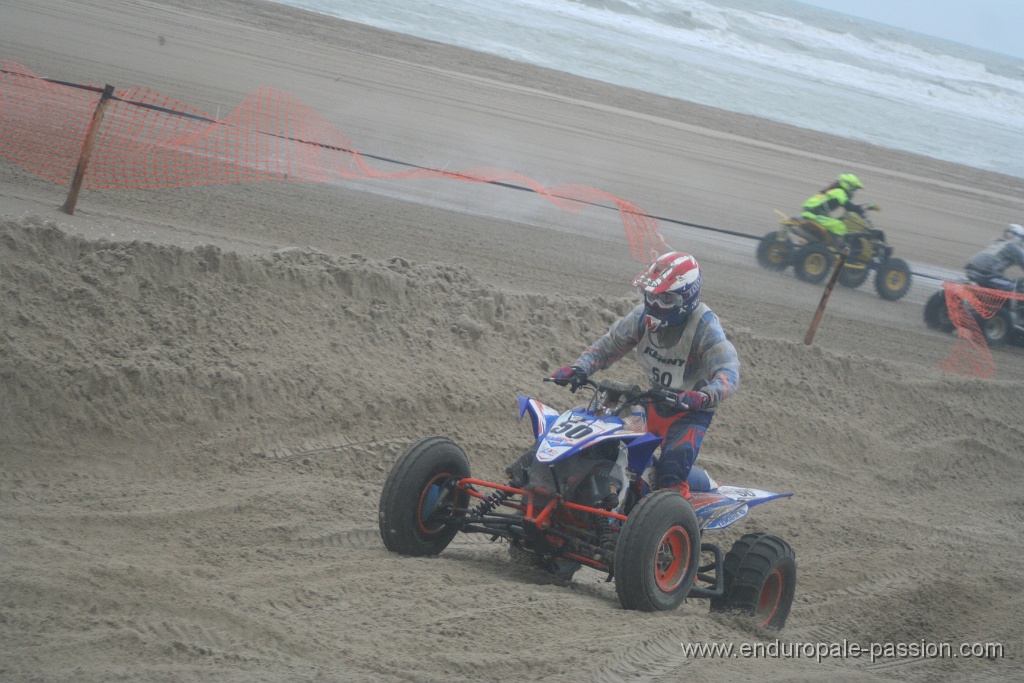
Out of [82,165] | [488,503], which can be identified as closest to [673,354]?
[488,503]

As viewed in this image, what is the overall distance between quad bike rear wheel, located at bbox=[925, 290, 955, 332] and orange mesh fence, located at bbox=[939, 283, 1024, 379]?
0.50ft

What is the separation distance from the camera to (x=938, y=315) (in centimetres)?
1337

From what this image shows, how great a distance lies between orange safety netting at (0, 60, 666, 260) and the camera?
1062 centimetres

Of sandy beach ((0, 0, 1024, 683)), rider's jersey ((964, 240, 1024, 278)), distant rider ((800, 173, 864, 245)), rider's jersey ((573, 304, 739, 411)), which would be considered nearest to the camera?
sandy beach ((0, 0, 1024, 683))

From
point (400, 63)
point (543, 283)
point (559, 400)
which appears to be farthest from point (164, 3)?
point (559, 400)

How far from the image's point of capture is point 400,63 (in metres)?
24.1

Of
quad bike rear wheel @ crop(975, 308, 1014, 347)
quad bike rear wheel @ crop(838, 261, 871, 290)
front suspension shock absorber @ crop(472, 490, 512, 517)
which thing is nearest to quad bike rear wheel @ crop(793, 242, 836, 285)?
quad bike rear wheel @ crop(838, 261, 871, 290)

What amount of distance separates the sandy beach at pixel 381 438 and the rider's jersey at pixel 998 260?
114cm

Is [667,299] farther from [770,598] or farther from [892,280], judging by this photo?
[892,280]

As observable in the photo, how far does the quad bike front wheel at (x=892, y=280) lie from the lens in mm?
14312

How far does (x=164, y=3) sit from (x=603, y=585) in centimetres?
2438

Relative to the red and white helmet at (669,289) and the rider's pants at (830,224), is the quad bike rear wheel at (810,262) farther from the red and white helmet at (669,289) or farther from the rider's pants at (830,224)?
the red and white helmet at (669,289)

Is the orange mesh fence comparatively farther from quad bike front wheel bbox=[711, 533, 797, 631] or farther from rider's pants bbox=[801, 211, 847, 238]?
quad bike front wheel bbox=[711, 533, 797, 631]

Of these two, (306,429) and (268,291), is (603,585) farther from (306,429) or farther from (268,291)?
(268,291)
